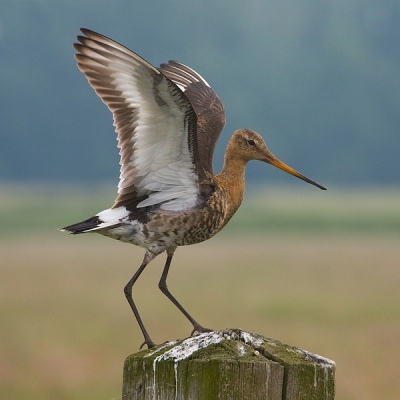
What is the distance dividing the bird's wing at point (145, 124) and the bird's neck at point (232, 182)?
32 cm

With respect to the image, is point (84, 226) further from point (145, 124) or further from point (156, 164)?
point (145, 124)

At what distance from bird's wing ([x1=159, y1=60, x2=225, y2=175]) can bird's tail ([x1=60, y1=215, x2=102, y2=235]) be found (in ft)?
3.74

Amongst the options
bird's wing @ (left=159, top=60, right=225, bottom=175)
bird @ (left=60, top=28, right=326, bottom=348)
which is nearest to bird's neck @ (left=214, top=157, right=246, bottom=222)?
bird @ (left=60, top=28, right=326, bottom=348)

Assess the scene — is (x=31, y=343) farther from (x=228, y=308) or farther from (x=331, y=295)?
(x=331, y=295)

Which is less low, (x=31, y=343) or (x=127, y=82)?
(x=127, y=82)

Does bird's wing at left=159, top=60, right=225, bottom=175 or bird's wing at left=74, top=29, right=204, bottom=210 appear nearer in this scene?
bird's wing at left=74, top=29, right=204, bottom=210

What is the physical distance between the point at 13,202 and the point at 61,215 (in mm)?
32682

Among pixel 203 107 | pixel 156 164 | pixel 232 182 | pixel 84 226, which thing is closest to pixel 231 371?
pixel 84 226

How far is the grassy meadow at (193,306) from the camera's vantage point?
15617 mm

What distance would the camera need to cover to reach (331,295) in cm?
3005

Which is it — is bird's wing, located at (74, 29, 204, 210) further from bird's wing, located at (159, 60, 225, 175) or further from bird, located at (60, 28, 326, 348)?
bird's wing, located at (159, 60, 225, 175)

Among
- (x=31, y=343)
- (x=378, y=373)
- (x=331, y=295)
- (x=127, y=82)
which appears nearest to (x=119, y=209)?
(x=127, y=82)

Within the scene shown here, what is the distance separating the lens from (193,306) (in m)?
26.0

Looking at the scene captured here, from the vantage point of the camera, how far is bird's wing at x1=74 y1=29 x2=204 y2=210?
18.0 ft
